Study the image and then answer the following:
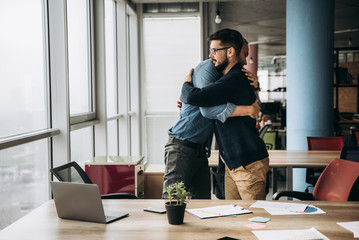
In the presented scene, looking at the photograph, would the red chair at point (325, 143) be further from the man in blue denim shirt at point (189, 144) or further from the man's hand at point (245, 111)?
the man's hand at point (245, 111)

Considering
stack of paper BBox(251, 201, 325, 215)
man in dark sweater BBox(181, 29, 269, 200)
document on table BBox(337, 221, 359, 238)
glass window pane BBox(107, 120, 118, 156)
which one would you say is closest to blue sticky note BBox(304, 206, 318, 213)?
stack of paper BBox(251, 201, 325, 215)

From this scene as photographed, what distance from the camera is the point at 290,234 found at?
1726 mm

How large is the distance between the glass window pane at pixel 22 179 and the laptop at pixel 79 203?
0.99m

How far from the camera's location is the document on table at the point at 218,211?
6.62ft

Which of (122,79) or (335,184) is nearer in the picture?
(335,184)

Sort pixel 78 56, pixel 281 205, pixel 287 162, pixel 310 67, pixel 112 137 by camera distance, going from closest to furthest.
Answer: pixel 281 205
pixel 287 162
pixel 78 56
pixel 310 67
pixel 112 137

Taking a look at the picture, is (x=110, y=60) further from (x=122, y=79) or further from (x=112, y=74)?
(x=122, y=79)

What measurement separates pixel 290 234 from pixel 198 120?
1.10m

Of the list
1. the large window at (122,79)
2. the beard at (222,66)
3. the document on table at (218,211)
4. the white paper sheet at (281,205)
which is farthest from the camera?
the large window at (122,79)

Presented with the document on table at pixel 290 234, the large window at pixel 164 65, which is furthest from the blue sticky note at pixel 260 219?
the large window at pixel 164 65

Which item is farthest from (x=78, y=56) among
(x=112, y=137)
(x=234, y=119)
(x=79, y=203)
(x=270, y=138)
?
(x=270, y=138)

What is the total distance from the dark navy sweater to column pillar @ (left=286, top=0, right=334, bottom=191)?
3330mm

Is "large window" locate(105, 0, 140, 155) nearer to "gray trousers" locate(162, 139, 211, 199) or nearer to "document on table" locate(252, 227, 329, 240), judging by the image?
"gray trousers" locate(162, 139, 211, 199)

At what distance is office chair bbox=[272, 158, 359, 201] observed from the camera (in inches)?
103
